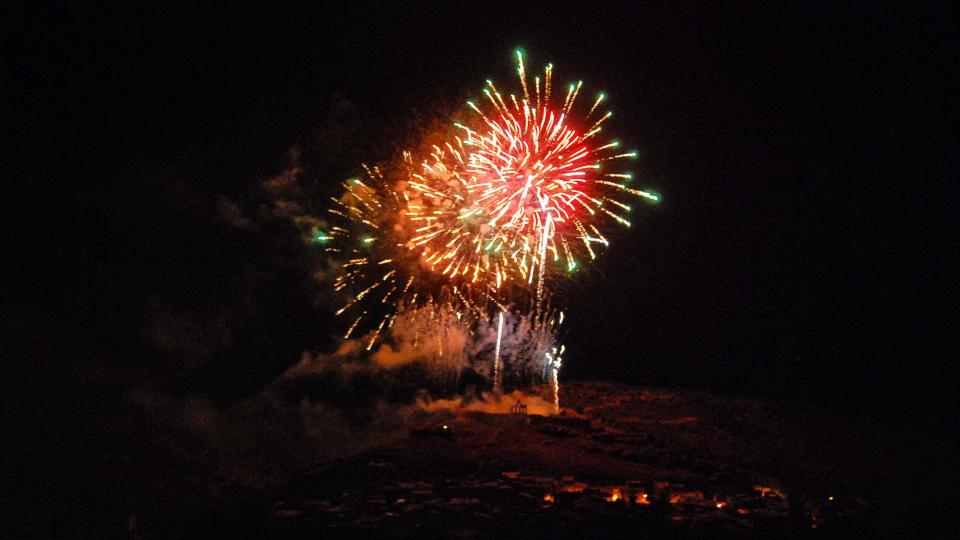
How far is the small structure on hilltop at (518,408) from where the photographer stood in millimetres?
16673

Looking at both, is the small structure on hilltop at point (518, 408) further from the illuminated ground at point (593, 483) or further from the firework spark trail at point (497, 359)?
the firework spark trail at point (497, 359)

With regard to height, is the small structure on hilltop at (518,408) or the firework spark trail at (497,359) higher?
the firework spark trail at (497,359)

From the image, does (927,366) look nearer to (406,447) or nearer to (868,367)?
(868,367)

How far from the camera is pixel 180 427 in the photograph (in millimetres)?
15539

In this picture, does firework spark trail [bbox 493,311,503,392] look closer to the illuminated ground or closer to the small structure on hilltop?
the small structure on hilltop

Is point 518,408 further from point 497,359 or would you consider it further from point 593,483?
point 593,483

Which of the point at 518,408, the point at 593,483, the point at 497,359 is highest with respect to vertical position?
the point at 497,359

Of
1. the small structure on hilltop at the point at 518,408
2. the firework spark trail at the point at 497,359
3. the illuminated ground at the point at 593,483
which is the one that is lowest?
the illuminated ground at the point at 593,483

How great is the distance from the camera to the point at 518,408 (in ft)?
56.0

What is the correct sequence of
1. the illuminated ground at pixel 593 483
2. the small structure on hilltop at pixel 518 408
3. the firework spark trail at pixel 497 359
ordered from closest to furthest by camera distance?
the illuminated ground at pixel 593 483 < the small structure on hilltop at pixel 518 408 < the firework spark trail at pixel 497 359

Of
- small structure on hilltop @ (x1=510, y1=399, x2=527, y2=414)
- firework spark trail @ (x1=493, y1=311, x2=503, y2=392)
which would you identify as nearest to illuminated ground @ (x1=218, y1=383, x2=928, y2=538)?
small structure on hilltop @ (x1=510, y1=399, x2=527, y2=414)

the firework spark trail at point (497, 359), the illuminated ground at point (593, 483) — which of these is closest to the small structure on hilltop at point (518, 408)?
the illuminated ground at point (593, 483)

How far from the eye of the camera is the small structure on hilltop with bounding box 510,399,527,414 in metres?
16.7

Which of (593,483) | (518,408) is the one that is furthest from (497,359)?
(593,483)
